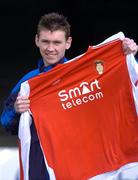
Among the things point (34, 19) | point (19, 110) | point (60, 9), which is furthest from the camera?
point (34, 19)

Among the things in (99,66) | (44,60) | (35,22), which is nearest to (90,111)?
(99,66)

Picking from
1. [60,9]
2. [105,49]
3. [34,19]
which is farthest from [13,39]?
[105,49]

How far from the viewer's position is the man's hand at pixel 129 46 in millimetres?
3270

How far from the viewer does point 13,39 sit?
8.36 meters

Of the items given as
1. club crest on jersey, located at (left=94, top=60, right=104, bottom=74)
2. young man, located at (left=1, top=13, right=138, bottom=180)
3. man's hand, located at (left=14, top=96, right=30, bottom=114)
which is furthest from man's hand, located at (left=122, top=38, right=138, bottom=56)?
man's hand, located at (left=14, top=96, right=30, bottom=114)

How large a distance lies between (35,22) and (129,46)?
16.5ft

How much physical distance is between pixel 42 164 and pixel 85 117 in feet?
1.07

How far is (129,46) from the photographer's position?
329 cm

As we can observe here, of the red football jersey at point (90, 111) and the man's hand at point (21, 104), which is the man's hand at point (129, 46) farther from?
the man's hand at point (21, 104)

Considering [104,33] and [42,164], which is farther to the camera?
[104,33]

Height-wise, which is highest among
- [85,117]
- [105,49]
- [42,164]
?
[105,49]

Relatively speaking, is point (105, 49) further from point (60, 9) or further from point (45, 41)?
point (60, 9)

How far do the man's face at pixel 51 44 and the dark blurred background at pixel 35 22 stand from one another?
13.6 ft

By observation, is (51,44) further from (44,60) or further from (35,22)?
(35,22)
